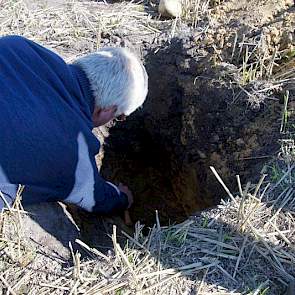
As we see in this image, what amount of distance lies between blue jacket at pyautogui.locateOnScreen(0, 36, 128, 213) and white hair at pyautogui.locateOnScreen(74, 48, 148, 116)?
0.17 ft

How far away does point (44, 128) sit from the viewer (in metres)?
2.62

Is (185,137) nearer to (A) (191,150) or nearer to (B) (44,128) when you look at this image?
(A) (191,150)

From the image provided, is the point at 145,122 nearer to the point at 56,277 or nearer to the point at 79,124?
the point at 79,124

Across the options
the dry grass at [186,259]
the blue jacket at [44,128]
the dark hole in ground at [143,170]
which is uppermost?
the blue jacket at [44,128]

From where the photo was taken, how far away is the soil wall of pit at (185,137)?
3.14m

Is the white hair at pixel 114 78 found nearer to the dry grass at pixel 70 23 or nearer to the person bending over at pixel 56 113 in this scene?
the person bending over at pixel 56 113

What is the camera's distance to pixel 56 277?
2312mm

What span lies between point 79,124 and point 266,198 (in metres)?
0.95

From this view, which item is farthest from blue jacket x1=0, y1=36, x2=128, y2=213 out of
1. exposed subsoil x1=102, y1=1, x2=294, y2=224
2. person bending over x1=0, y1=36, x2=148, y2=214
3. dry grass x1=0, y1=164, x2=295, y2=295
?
exposed subsoil x1=102, y1=1, x2=294, y2=224

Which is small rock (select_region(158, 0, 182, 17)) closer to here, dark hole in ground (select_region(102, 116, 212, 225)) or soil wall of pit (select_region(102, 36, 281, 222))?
soil wall of pit (select_region(102, 36, 281, 222))

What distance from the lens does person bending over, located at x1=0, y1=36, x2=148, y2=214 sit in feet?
8.50

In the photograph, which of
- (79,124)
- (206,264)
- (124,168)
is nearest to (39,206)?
(79,124)

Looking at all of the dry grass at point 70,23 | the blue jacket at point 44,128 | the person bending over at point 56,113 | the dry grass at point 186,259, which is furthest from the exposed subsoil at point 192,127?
the blue jacket at point 44,128

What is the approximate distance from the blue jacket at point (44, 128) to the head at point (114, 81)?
6 centimetres
